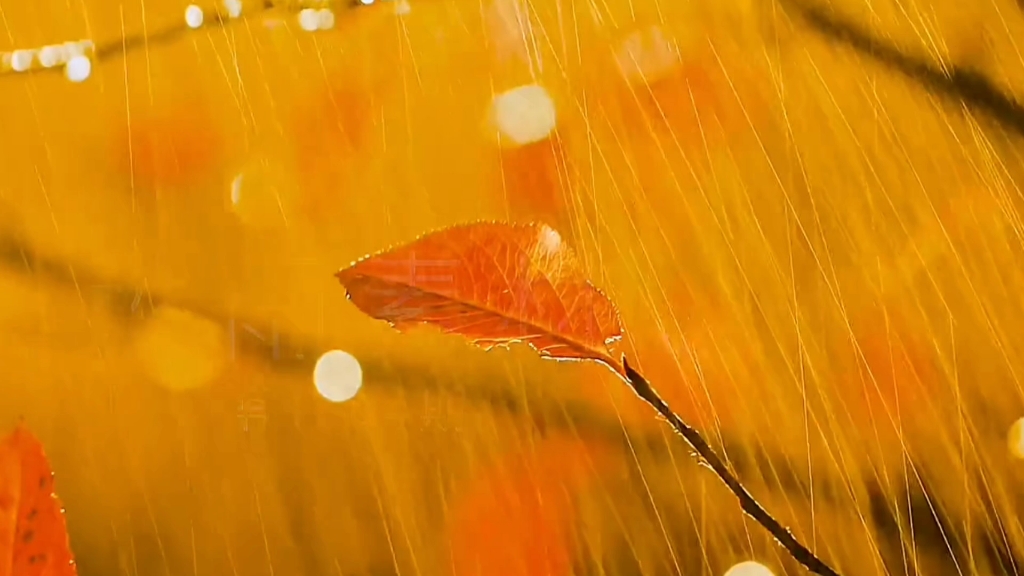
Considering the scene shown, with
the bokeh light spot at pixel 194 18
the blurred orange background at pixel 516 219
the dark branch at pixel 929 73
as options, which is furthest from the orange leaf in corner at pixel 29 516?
the dark branch at pixel 929 73

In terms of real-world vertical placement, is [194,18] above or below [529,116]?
above

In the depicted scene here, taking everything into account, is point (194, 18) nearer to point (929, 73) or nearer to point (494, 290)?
point (494, 290)

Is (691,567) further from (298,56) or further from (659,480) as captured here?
(298,56)

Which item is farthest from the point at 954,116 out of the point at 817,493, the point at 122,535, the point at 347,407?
the point at 122,535

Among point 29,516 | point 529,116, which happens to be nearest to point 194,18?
point 529,116

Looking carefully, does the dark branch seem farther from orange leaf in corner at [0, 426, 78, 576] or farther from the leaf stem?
orange leaf in corner at [0, 426, 78, 576]
